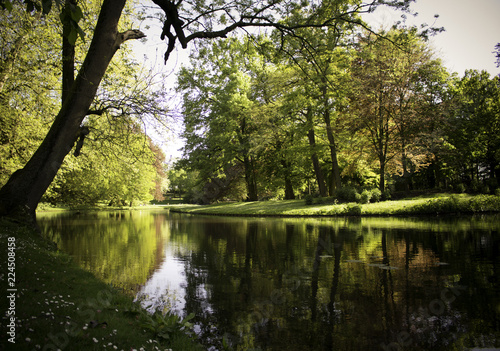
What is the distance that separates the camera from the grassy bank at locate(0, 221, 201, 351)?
310 cm

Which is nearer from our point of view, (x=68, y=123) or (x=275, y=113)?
(x=68, y=123)

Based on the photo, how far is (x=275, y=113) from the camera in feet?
102

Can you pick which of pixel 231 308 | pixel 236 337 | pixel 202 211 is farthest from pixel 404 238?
pixel 202 211

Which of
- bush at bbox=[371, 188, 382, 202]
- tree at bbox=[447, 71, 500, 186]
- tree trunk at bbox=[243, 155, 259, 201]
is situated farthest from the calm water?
tree trunk at bbox=[243, 155, 259, 201]

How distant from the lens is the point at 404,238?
11922 mm

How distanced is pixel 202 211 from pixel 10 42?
26190 mm

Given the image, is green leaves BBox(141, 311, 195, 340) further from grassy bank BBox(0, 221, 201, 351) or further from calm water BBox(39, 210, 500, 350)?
calm water BBox(39, 210, 500, 350)

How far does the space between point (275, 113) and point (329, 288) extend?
2603 centimetres

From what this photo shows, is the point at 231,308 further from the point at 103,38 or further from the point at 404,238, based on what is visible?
the point at 404,238

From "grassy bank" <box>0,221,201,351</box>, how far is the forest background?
2836 mm

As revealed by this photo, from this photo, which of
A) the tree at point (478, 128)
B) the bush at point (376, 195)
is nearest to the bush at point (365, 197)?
the bush at point (376, 195)

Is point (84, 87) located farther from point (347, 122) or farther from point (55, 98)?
point (347, 122)

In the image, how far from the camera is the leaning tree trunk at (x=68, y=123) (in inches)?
308

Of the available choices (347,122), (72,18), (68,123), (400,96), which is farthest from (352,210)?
(72,18)
